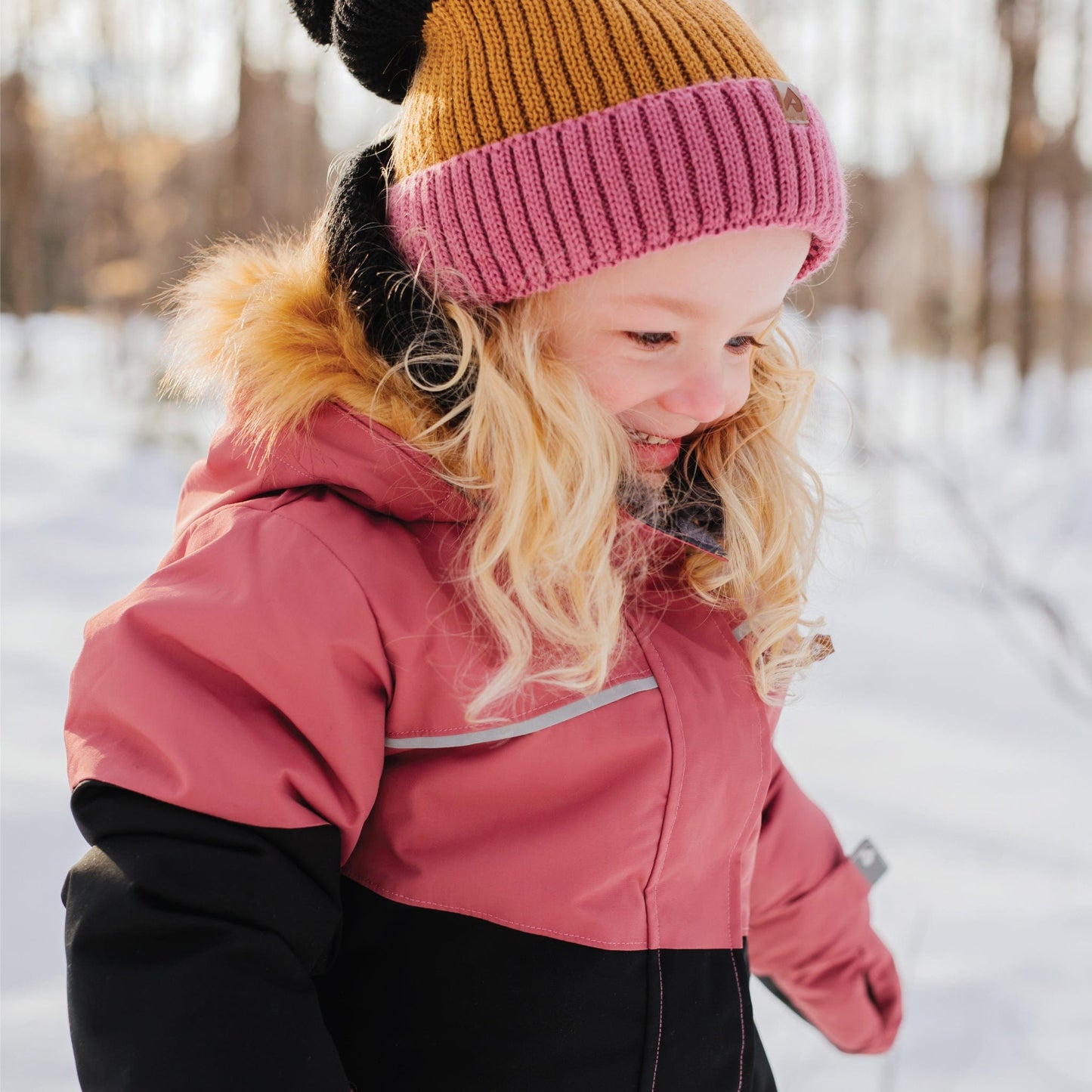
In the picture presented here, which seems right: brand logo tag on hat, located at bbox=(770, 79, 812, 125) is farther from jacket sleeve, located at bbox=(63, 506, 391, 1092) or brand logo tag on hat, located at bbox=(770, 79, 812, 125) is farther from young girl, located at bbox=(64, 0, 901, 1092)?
jacket sleeve, located at bbox=(63, 506, 391, 1092)

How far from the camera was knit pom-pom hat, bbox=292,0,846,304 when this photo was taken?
1.03 meters

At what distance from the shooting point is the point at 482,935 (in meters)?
1.04

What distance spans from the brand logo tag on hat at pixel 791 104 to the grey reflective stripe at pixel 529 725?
2.05ft

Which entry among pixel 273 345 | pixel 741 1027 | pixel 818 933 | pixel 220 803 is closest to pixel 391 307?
pixel 273 345

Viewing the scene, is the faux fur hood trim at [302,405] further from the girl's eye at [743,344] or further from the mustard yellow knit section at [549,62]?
the girl's eye at [743,344]

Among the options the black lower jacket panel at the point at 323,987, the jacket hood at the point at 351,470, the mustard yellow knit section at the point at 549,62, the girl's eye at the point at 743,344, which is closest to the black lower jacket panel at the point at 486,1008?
the black lower jacket panel at the point at 323,987

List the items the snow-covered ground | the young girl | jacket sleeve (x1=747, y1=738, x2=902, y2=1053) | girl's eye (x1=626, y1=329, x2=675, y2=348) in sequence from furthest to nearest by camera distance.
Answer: the snow-covered ground < jacket sleeve (x1=747, y1=738, x2=902, y2=1053) < girl's eye (x1=626, y1=329, x2=675, y2=348) < the young girl

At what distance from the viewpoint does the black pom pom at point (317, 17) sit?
4.06ft

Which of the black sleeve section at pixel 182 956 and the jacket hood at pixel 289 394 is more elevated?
the jacket hood at pixel 289 394

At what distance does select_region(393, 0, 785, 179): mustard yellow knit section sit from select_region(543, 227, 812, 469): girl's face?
0.56 ft

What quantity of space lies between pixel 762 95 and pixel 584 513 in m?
0.48

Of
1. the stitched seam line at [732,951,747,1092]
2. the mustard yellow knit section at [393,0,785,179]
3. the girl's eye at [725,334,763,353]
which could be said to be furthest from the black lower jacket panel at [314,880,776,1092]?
the mustard yellow knit section at [393,0,785,179]

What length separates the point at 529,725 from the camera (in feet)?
3.39

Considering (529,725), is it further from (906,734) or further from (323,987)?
(906,734)
